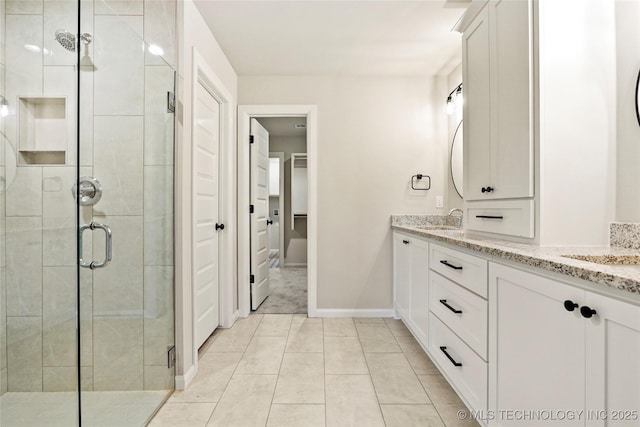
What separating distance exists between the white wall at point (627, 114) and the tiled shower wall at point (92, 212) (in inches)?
87.6

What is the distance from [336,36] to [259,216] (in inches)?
74.3

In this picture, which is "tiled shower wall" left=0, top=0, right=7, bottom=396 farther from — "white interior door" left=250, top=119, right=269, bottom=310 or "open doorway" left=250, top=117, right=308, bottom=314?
"open doorway" left=250, top=117, right=308, bottom=314

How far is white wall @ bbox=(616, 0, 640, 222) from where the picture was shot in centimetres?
129

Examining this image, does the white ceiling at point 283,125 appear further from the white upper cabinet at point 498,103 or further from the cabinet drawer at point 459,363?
the cabinet drawer at point 459,363

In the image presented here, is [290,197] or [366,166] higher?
[366,166]

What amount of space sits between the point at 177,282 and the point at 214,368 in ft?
2.22

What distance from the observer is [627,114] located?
4.33 feet

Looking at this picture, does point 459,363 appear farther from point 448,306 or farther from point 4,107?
point 4,107

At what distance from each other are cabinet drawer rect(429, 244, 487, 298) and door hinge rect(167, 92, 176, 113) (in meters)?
1.76

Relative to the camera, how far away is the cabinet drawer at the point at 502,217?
1400mm

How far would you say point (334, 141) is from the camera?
9.98 feet

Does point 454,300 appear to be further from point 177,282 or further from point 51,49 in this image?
point 51,49

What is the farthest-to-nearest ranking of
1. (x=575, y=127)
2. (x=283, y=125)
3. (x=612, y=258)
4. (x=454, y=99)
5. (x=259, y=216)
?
(x=283, y=125)
(x=259, y=216)
(x=454, y=99)
(x=575, y=127)
(x=612, y=258)

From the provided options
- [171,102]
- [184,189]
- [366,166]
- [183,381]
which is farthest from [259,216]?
[183,381]
